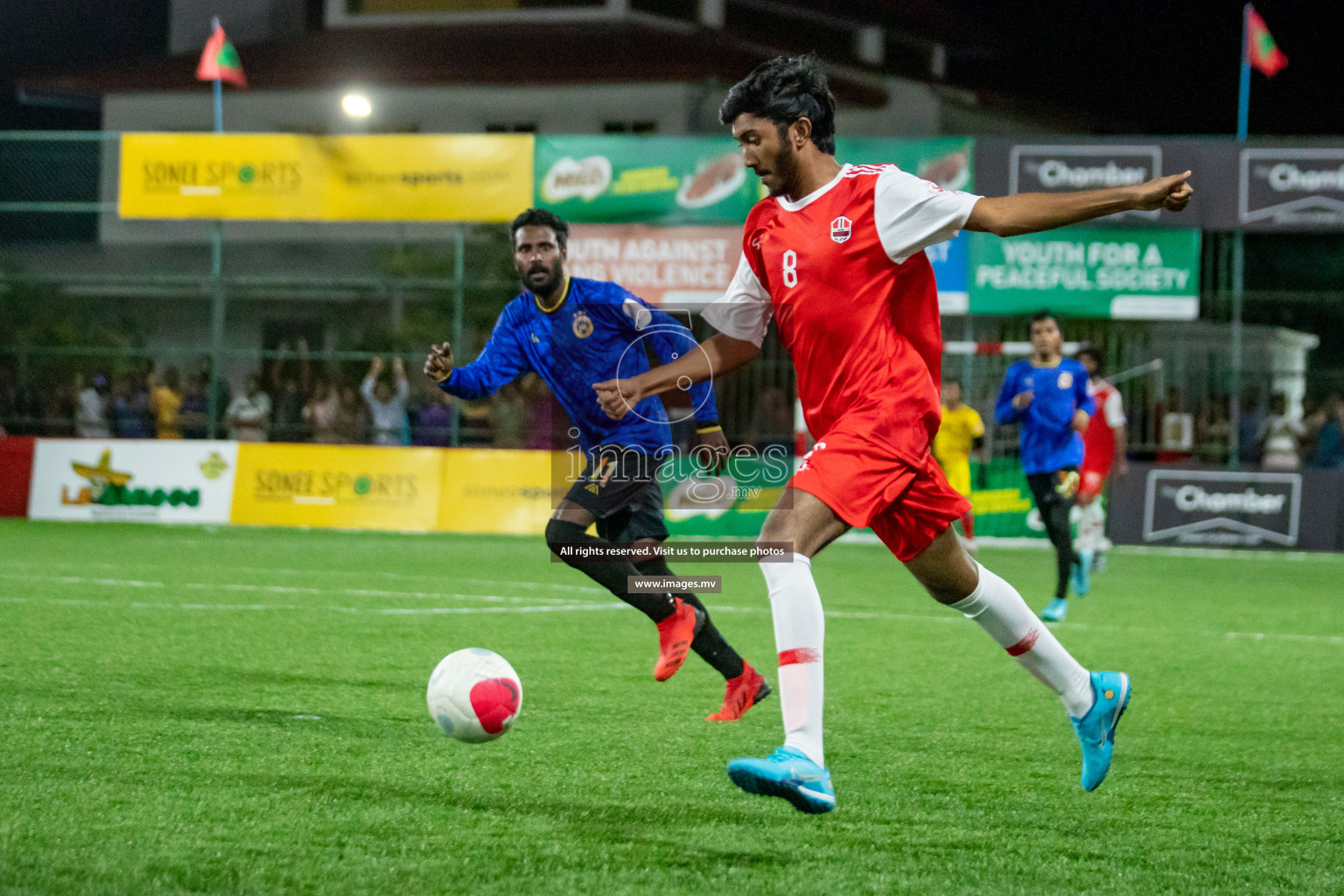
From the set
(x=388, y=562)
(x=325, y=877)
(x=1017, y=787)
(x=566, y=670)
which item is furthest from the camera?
(x=388, y=562)

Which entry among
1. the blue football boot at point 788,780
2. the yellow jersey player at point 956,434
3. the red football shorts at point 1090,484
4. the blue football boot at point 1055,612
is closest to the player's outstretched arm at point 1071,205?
the blue football boot at point 788,780

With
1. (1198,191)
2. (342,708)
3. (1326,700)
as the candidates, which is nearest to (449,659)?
(342,708)

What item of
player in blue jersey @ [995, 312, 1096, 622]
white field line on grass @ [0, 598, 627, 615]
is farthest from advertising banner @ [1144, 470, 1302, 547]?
white field line on grass @ [0, 598, 627, 615]

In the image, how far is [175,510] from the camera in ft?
58.8

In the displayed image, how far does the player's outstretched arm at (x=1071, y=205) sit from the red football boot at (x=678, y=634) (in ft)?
8.36

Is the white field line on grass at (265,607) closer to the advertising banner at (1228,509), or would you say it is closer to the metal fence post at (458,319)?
the metal fence post at (458,319)

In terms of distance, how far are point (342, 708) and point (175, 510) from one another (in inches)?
499

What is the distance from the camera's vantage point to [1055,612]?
10.5m

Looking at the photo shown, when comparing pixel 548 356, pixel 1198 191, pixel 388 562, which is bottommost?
pixel 388 562

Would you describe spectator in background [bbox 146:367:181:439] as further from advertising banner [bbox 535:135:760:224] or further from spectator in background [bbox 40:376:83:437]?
advertising banner [bbox 535:135:760:224]

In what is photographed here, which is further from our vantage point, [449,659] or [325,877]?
[449,659]

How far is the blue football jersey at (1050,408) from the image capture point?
36.3 ft

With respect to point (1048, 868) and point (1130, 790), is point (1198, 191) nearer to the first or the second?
point (1130, 790)

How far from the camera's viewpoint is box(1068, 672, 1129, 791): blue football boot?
189 inches
